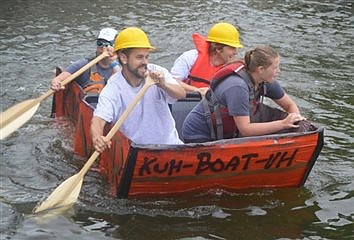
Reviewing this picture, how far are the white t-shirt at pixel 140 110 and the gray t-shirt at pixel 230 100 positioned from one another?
0.99 feet

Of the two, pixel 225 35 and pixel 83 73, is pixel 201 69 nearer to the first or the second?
pixel 225 35

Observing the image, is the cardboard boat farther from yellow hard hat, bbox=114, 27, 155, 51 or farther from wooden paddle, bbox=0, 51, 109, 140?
wooden paddle, bbox=0, 51, 109, 140

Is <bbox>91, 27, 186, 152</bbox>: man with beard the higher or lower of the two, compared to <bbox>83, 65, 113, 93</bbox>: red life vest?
higher

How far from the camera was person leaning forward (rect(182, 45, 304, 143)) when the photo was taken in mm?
5570

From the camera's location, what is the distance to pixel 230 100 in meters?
5.61

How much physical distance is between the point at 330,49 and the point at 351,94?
9.05 ft

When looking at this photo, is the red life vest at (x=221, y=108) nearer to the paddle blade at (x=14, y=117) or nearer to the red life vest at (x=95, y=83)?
the paddle blade at (x=14, y=117)

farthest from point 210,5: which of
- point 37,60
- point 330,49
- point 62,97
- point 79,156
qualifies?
point 79,156

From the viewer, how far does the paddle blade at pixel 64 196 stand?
5617mm

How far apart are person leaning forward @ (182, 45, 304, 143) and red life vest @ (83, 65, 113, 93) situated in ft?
5.38

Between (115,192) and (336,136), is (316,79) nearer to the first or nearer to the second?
(336,136)

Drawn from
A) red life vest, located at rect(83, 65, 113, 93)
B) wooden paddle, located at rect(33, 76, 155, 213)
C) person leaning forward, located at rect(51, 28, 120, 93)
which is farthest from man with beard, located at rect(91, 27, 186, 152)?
red life vest, located at rect(83, 65, 113, 93)

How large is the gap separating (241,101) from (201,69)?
6.16 ft

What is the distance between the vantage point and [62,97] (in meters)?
7.96
